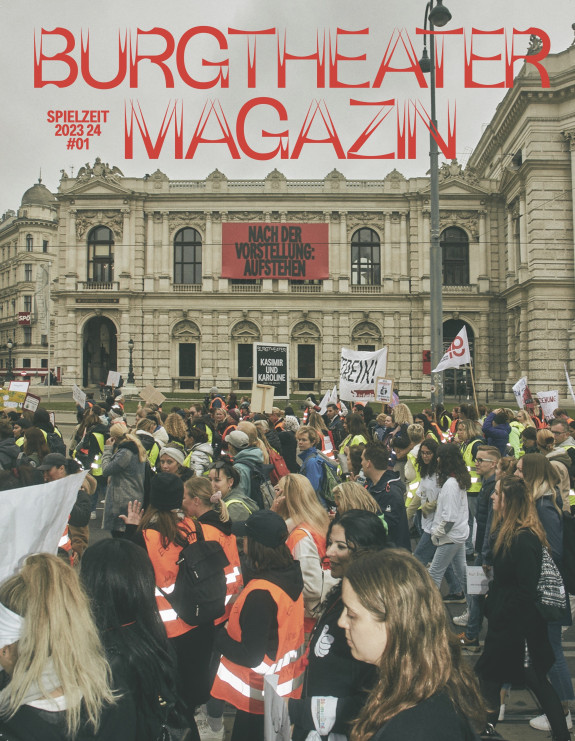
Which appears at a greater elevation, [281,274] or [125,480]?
[281,274]

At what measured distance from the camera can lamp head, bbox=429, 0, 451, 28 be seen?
47.1 feet

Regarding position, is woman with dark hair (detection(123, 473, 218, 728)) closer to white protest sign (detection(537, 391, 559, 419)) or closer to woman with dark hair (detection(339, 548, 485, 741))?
woman with dark hair (detection(339, 548, 485, 741))

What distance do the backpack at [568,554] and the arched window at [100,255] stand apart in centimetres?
A: 4006

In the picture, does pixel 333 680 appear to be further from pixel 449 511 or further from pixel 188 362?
pixel 188 362

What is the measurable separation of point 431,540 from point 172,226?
37255mm

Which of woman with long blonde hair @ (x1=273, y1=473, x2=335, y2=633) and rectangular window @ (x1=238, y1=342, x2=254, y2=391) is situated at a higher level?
rectangular window @ (x1=238, y1=342, x2=254, y2=391)

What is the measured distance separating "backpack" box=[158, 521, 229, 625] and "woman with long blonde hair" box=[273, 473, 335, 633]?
61 cm

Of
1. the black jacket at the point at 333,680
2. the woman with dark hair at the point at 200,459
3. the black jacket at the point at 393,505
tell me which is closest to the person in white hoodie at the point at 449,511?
the black jacket at the point at 393,505

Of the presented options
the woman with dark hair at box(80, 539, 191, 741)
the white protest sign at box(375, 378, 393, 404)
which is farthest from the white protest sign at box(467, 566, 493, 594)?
the white protest sign at box(375, 378, 393, 404)

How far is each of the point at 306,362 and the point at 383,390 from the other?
2426cm

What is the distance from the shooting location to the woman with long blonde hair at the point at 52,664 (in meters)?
2.14

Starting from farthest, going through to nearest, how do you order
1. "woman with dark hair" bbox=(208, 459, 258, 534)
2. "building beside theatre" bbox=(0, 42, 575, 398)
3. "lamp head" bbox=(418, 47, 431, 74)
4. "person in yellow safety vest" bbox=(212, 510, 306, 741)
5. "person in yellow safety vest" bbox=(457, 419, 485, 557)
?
"building beside theatre" bbox=(0, 42, 575, 398) → "lamp head" bbox=(418, 47, 431, 74) → "person in yellow safety vest" bbox=(457, 419, 485, 557) → "woman with dark hair" bbox=(208, 459, 258, 534) → "person in yellow safety vest" bbox=(212, 510, 306, 741)

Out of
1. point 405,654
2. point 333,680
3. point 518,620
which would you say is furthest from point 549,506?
point 405,654

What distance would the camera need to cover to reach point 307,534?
4.41 meters
